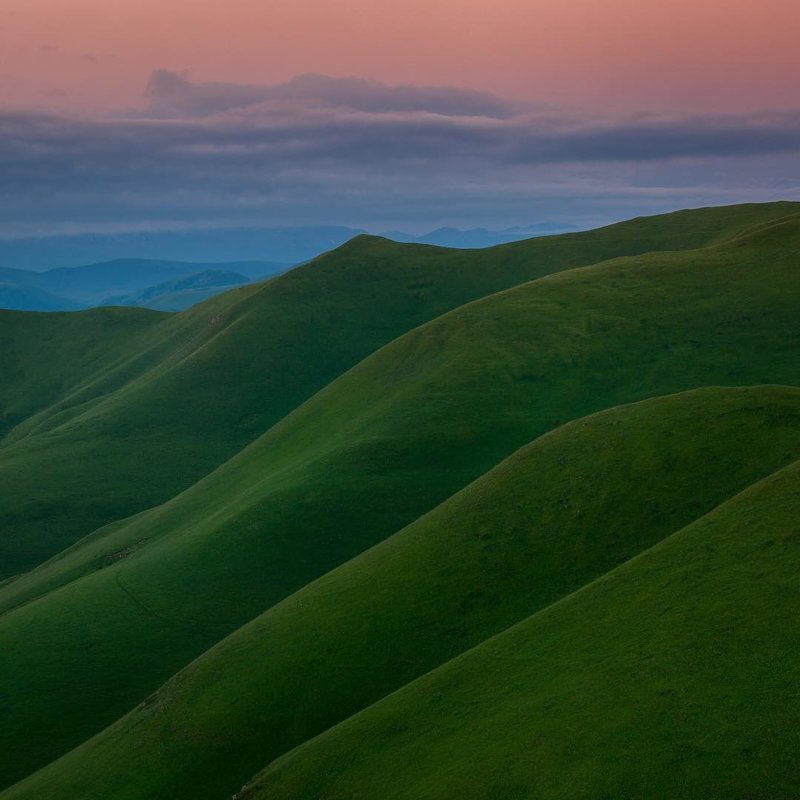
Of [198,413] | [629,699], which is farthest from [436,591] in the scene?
[198,413]

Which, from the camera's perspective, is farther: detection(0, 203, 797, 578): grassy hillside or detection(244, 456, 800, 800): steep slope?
detection(0, 203, 797, 578): grassy hillside

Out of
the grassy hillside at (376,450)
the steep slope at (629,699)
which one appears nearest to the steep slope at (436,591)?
the steep slope at (629,699)

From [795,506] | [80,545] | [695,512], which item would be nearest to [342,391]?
[80,545]

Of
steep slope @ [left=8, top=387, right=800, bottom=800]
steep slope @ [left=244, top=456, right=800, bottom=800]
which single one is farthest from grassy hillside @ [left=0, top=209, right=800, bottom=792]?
steep slope @ [left=244, top=456, right=800, bottom=800]

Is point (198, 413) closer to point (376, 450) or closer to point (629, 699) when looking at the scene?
point (376, 450)

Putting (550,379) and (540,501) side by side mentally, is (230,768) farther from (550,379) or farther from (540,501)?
(550,379)

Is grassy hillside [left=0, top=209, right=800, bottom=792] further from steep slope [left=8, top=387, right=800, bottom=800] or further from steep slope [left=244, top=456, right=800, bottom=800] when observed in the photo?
steep slope [left=244, top=456, right=800, bottom=800]
